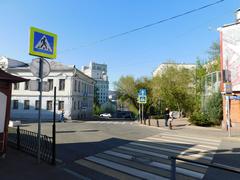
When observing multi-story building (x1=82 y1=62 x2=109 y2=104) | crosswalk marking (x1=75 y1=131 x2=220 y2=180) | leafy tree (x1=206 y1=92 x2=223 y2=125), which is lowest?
crosswalk marking (x1=75 y1=131 x2=220 y2=180)

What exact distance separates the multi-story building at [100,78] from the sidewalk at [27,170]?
397 feet

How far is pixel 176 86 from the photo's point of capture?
32938 millimetres

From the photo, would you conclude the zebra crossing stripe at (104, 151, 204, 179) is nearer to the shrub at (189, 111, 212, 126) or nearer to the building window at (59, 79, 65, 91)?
the shrub at (189, 111, 212, 126)

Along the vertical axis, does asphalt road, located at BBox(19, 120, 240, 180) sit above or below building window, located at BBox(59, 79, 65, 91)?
below

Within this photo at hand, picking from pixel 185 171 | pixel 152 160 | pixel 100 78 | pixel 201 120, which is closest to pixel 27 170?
pixel 152 160

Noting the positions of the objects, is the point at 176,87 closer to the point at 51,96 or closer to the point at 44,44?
the point at 51,96

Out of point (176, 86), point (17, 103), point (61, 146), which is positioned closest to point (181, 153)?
point (61, 146)

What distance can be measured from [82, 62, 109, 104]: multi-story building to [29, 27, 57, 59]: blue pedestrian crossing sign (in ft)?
397

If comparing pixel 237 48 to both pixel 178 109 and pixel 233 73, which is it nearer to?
pixel 233 73

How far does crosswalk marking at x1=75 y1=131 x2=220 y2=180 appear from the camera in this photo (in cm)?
624

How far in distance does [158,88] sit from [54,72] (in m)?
17.0

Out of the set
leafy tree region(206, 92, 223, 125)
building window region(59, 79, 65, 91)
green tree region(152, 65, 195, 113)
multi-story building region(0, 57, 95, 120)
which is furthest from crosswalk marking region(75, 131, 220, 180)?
building window region(59, 79, 65, 91)

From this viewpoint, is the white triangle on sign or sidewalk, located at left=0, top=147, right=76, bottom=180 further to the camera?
the white triangle on sign

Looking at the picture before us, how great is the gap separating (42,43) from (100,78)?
140070 millimetres
